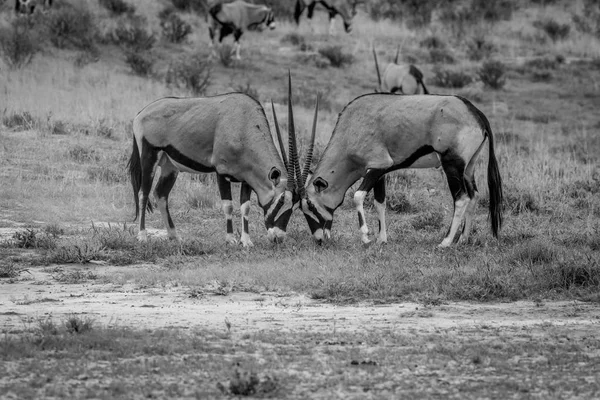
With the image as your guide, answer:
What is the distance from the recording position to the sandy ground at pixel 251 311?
7.89 meters

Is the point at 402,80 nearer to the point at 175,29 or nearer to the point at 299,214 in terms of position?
the point at 175,29

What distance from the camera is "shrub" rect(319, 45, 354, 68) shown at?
2741cm

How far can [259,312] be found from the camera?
27.6 ft

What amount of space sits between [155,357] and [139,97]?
47.8 feet

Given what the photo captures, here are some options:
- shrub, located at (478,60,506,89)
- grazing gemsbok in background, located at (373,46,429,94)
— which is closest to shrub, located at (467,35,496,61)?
shrub, located at (478,60,506,89)

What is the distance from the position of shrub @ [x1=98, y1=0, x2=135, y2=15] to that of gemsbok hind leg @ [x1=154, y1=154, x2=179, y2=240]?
19306 millimetres

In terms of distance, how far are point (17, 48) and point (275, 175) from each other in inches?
502

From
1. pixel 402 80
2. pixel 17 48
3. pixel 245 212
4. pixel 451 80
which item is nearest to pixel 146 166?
pixel 245 212

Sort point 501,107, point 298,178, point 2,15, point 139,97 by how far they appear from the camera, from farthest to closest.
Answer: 1. point 2,15
2. point 501,107
3. point 139,97
4. point 298,178

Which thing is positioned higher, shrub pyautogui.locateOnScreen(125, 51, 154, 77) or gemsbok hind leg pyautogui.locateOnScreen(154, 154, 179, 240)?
gemsbok hind leg pyautogui.locateOnScreen(154, 154, 179, 240)

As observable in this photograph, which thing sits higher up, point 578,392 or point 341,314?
point 578,392

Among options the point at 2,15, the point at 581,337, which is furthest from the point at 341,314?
the point at 2,15

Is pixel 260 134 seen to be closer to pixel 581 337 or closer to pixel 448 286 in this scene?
pixel 448 286

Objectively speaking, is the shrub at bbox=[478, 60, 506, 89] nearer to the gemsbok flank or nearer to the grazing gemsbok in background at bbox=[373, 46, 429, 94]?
the grazing gemsbok in background at bbox=[373, 46, 429, 94]
